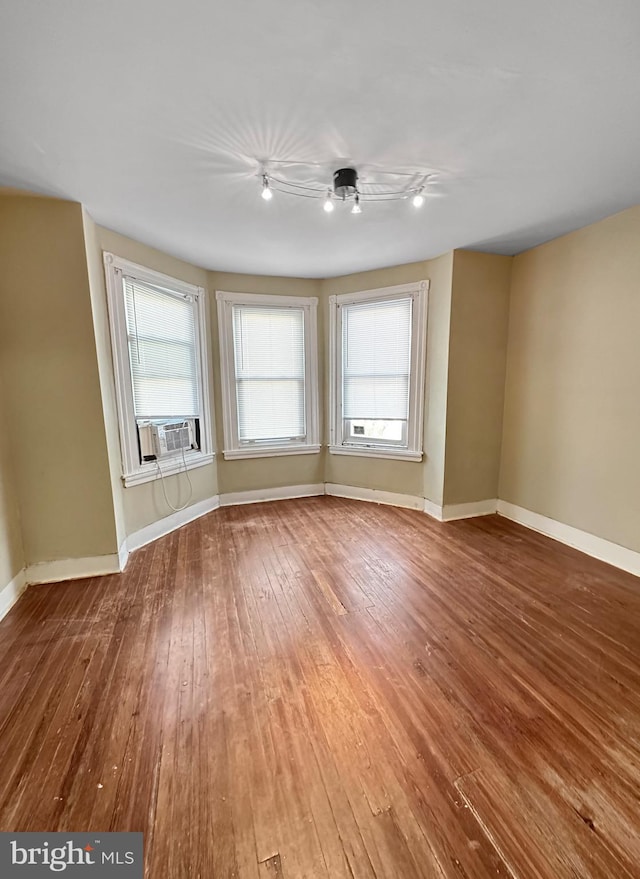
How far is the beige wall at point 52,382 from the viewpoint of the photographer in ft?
7.34

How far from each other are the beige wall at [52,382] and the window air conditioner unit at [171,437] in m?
0.65

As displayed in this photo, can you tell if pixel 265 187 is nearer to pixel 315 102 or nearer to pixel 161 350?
pixel 315 102

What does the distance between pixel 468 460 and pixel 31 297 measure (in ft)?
12.5

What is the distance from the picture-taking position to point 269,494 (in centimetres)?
427

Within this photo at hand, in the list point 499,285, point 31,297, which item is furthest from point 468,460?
point 31,297

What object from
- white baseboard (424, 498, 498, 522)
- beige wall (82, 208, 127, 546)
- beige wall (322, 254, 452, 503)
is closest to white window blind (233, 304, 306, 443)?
beige wall (322, 254, 452, 503)

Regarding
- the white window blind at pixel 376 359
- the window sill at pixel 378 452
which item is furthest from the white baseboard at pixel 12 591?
the white window blind at pixel 376 359

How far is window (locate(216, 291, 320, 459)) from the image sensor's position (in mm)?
3861

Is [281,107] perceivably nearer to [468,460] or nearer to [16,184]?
[16,184]

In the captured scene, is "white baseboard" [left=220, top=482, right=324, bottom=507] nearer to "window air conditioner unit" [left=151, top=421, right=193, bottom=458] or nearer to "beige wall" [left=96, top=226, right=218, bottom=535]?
"beige wall" [left=96, top=226, right=218, bottom=535]

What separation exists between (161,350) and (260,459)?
1.61 metres

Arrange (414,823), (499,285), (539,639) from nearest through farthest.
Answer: (414,823)
(539,639)
(499,285)

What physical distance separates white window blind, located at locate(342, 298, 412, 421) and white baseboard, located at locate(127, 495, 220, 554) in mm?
1905

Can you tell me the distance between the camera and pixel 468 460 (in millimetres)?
3564
